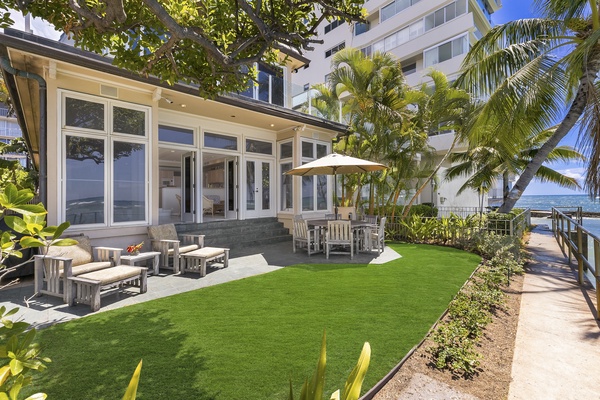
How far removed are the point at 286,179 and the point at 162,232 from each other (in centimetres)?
567

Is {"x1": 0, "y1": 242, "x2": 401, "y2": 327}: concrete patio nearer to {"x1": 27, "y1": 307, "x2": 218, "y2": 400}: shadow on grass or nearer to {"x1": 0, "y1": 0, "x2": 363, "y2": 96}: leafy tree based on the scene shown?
{"x1": 27, "y1": 307, "x2": 218, "y2": 400}: shadow on grass

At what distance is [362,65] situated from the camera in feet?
34.2

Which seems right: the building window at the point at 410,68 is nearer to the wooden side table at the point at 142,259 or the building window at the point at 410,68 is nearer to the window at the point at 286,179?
the window at the point at 286,179

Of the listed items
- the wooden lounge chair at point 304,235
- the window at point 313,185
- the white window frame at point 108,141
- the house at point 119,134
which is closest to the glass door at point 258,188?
the house at point 119,134

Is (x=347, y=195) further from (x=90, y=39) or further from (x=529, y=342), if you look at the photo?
(x=90, y=39)

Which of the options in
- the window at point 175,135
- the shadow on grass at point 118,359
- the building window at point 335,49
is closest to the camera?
the shadow on grass at point 118,359

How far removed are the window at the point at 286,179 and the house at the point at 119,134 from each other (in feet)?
1.50

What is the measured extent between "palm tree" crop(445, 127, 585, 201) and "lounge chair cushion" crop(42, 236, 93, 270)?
1334 centimetres

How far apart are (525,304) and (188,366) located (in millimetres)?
5433

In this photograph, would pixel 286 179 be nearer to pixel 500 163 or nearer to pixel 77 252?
pixel 77 252

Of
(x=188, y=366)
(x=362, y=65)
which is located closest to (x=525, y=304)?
(x=188, y=366)

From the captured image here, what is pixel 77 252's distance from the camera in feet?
17.4

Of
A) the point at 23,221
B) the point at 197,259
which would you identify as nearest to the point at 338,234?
the point at 197,259

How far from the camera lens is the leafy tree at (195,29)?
11.4ft
